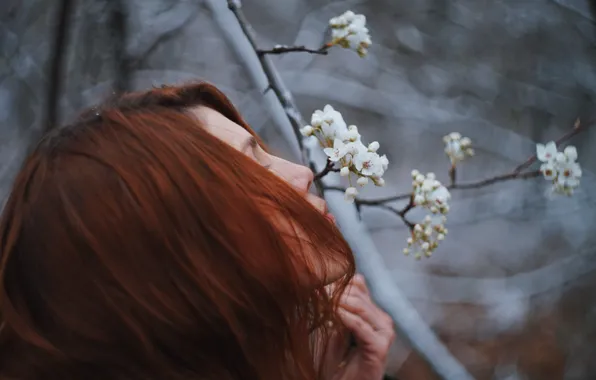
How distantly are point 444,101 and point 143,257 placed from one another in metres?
0.95

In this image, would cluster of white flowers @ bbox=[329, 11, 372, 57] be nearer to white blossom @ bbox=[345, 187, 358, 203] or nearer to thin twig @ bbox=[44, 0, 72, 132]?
white blossom @ bbox=[345, 187, 358, 203]

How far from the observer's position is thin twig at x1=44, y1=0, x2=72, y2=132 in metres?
1.24

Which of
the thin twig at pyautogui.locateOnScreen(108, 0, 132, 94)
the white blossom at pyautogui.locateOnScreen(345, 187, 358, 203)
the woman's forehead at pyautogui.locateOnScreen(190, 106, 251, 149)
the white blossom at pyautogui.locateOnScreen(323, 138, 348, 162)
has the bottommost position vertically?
the woman's forehead at pyautogui.locateOnScreen(190, 106, 251, 149)

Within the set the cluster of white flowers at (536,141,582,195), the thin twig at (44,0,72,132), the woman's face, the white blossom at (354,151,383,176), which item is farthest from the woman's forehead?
the thin twig at (44,0,72,132)

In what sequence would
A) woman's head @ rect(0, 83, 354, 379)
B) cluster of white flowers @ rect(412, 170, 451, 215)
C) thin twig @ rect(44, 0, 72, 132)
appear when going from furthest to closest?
A: thin twig @ rect(44, 0, 72, 132), cluster of white flowers @ rect(412, 170, 451, 215), woman's head @ rect(0, 83, 354, 379)

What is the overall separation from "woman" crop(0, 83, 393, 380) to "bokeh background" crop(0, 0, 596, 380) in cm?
62

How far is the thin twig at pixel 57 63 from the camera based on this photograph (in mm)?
1244

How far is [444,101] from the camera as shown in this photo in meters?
1.23

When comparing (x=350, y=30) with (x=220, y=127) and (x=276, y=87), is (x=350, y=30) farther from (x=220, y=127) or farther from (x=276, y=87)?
(x=220, y=127)

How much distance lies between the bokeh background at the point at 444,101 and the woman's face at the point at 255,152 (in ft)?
1.74

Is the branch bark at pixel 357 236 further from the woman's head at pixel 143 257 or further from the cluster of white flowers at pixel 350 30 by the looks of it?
the woman's head at pixel 143 257

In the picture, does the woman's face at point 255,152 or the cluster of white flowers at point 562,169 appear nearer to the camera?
the woman's face at point 255,152

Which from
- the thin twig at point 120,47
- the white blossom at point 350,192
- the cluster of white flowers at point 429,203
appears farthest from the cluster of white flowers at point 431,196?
the thin twig at point 120,47

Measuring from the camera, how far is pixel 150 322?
1.54ft
